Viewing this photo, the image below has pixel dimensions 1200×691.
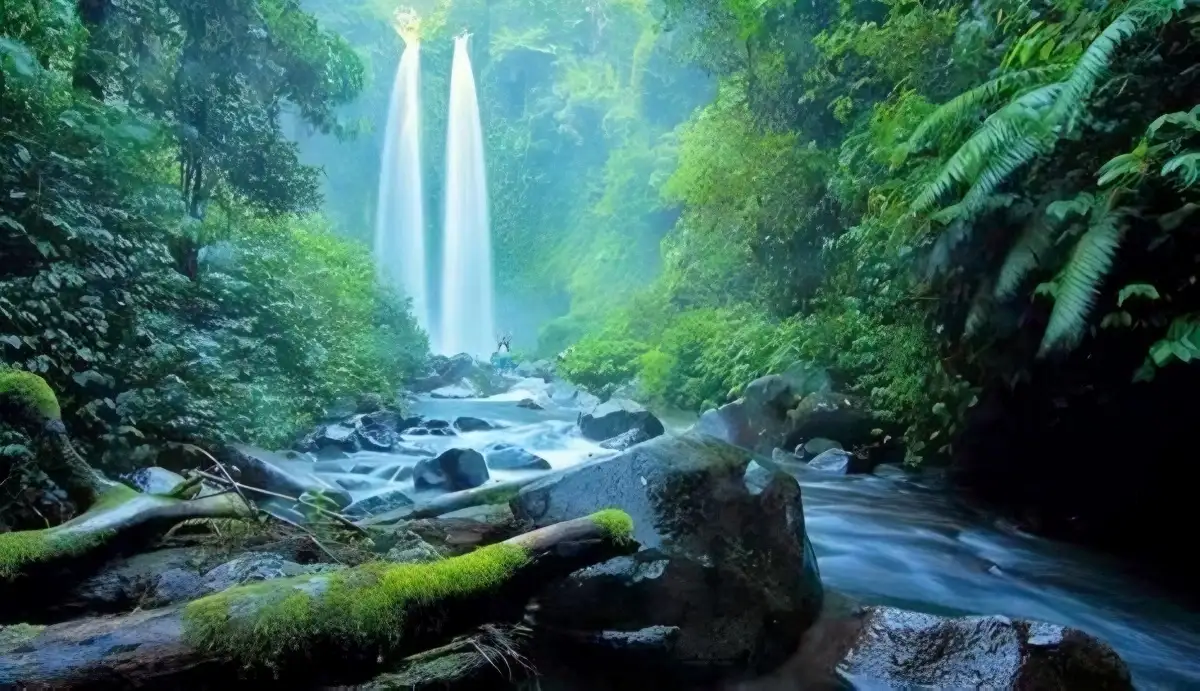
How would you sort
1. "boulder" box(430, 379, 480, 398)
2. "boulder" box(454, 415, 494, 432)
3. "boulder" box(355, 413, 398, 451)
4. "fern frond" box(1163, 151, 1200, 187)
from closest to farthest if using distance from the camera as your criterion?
"fern frond" box(1163, 151, 1200, 187)
"boulder" box(355, 413, 398, 451)
"boulder" box(454, 415, 494, 432)
"boulder" box(430, 379, 480, 398)

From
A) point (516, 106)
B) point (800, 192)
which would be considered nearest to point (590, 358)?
point (800, 192)

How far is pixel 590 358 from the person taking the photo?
59.7 ft

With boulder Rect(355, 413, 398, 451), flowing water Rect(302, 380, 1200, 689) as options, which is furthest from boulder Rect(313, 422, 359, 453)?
flowing water Rect(302, 380, 1200, 689)

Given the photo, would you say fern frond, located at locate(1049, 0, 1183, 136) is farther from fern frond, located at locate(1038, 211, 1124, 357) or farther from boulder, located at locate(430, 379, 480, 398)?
boulder, located at locate(430, 379, 480, 398)

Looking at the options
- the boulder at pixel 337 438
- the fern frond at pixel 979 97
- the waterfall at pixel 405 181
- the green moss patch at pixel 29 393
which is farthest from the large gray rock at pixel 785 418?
the waterfall at pixel 405 181

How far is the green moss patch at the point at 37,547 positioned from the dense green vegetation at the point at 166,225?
1.04 m

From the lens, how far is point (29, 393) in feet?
13.1

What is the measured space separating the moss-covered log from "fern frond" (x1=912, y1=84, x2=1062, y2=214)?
5.20 metres

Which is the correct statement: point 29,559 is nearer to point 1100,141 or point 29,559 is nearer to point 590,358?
point 1100,141

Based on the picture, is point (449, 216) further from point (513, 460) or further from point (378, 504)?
point (378, 504)

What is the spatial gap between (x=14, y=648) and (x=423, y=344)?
17431mm

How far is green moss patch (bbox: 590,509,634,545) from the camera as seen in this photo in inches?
117

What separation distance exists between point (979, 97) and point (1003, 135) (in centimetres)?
106

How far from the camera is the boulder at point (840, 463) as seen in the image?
26.4 feet
